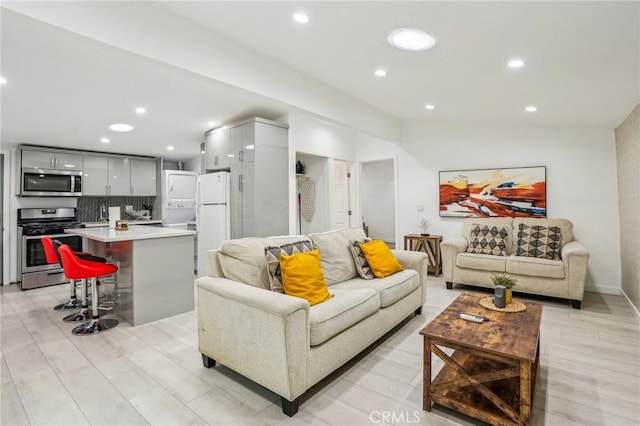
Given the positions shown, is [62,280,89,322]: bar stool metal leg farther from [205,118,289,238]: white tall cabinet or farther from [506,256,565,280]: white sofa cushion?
[506,256,565,280]: white sofa cushion

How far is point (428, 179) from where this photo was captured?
565 centimetres

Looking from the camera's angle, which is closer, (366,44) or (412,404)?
(412,404)

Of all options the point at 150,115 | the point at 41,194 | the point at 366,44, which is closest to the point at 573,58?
the point at 366,44

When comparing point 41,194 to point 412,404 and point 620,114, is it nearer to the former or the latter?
point 412,404

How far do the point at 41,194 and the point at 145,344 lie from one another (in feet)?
13.9

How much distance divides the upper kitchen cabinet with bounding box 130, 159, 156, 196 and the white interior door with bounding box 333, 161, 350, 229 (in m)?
3.88

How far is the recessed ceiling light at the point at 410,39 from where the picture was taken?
2.35 meters

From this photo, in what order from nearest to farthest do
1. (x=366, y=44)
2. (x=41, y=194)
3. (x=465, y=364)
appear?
(x=465, y=364)
(x=366, y=44)
(x=41, y=194)

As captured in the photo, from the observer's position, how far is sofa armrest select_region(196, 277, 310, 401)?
1.83 m

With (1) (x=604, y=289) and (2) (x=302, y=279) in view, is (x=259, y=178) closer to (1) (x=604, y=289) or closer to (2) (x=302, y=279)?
(2) (x=302, y=279)

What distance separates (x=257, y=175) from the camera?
4105mm

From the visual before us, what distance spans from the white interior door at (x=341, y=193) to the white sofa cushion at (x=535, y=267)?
9.57 feet

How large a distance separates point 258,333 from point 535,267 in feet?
11.4

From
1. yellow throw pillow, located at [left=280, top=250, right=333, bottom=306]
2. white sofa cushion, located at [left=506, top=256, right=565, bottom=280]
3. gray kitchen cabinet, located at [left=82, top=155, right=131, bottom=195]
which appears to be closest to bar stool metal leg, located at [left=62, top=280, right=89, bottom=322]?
yellow throw pillow, located at [left=280, top=250, right=333, bottom=306]
